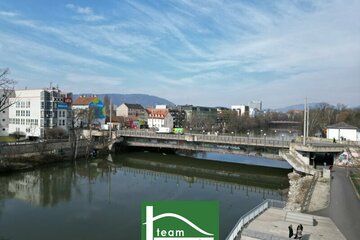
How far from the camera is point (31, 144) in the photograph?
169 ft

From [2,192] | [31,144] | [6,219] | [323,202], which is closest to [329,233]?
[323,202]

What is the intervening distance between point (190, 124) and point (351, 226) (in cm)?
12138

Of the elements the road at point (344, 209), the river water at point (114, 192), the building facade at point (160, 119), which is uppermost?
the building facade at point (160, 119)

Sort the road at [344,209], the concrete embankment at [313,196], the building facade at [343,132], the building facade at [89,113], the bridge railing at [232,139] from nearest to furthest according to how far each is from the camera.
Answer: the road at [344,209] → the concrete embankment at [313,196] → the bridge railing at [232,139] → the building facade at [343,132] → the building facade at [89,113]

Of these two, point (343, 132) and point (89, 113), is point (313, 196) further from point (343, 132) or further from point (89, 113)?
point (89, 113)

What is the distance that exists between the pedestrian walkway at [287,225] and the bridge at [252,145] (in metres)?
19.3

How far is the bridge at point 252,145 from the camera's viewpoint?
140 ft

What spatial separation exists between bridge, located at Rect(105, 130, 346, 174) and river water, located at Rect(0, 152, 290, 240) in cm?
298

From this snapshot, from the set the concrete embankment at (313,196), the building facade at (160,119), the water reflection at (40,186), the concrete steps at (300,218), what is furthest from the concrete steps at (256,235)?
the building facade at (160,119)

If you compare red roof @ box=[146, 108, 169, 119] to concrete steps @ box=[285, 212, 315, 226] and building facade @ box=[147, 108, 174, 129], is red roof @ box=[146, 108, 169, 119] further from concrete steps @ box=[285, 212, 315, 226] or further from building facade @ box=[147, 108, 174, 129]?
concrete steps @ box=[285, 212, 315, 226]

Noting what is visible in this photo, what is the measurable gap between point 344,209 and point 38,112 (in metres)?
63.2

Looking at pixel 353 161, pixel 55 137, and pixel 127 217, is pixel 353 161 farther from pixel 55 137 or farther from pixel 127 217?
pixel 55 137

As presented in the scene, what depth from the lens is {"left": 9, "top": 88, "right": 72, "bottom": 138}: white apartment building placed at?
6856 centimetres

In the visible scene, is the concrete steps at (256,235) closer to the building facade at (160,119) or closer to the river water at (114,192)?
the river water at (114,192)
